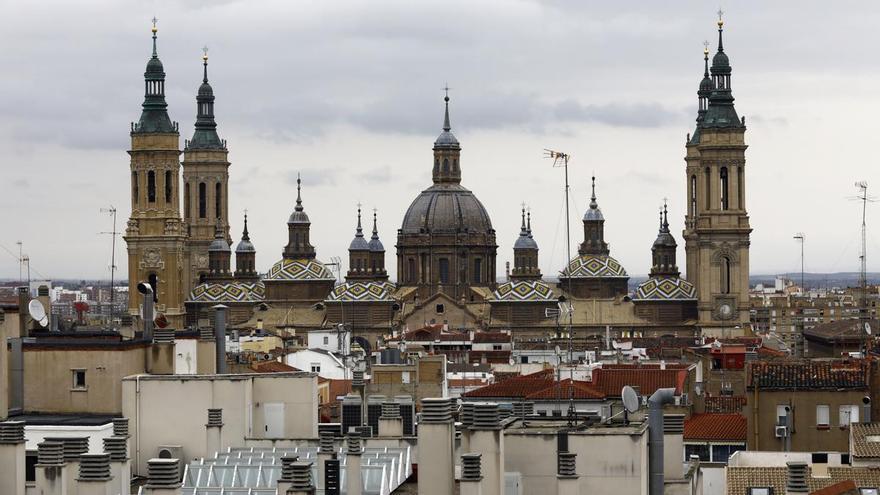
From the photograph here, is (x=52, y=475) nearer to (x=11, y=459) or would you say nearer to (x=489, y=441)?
(x=11, y=459)

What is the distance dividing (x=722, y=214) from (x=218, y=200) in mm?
30236

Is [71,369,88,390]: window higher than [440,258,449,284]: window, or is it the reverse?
[440,258,449,284]: window

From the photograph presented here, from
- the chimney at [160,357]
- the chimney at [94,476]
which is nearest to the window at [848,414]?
the chimney at [160,357]

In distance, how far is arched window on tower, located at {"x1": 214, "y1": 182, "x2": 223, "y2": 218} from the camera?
154250 mm

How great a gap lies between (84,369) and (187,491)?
445 centimetres

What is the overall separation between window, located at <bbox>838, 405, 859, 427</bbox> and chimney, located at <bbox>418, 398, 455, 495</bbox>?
1957 centimetres

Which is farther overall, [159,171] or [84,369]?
[159,171]

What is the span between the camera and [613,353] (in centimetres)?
9888

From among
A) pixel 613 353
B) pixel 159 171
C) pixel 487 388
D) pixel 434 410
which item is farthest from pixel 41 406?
pixel 159 171

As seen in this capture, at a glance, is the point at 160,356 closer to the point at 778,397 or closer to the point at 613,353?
the point at 778,397

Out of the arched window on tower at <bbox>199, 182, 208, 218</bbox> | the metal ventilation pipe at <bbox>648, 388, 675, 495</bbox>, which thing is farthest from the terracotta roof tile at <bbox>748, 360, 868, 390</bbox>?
the arched window on tower at <bbox>199, 182, 208, 218</bbox>

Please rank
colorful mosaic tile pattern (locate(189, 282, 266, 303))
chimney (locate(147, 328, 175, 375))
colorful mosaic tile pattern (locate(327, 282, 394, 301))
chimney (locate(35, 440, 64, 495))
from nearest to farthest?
1. chimney (locate(35, 440, 64, 495))
2. chimney (locate(147, 328, 175, 375))
3. colorful mosaic tile pattern (locate(327, 282, 394, 301))
4. colorful mosaic tile pattern (locate(189, 282, 266, 303))

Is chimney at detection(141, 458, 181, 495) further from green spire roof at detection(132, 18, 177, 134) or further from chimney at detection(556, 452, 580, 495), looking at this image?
green spire roof at detection(132, 18, 177, 134)


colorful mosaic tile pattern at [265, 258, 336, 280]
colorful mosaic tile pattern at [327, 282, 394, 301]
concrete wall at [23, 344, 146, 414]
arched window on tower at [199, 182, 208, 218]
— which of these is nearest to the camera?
concrete wall at [23, 344, 146, 414]
